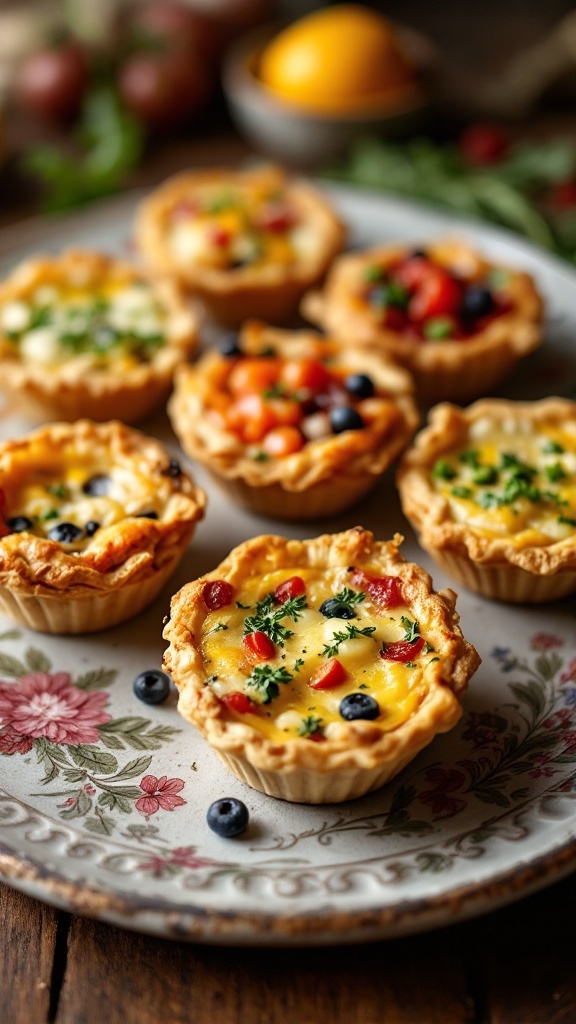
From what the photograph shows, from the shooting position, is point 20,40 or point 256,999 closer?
point 256,999

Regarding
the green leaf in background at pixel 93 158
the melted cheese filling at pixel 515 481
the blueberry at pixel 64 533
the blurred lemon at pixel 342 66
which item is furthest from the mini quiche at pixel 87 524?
the blurred lemon at pixel 342 66

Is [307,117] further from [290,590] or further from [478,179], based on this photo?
[290,590]

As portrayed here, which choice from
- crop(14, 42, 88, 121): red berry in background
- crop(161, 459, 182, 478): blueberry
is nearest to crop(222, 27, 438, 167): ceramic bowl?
crop(14, 42, 88, 121): red berry in background

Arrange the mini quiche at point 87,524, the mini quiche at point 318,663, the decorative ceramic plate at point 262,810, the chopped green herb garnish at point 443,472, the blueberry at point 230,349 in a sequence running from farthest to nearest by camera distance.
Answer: the blueberry at point 230,349 → the chopped green herb garnish at point 443,472 → the mini quiche at point 87,524 → the mini quiche at point 318,663 → the decorative ceramic plate at point 262,810

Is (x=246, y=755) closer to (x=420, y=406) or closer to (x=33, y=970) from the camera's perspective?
(x=33, y=970)

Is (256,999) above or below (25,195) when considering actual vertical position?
below

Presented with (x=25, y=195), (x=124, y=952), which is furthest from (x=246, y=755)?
(x=25, y=195)

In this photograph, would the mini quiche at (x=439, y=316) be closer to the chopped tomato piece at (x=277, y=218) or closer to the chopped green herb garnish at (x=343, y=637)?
the chopped tomato piece at (x=277, y=218)
